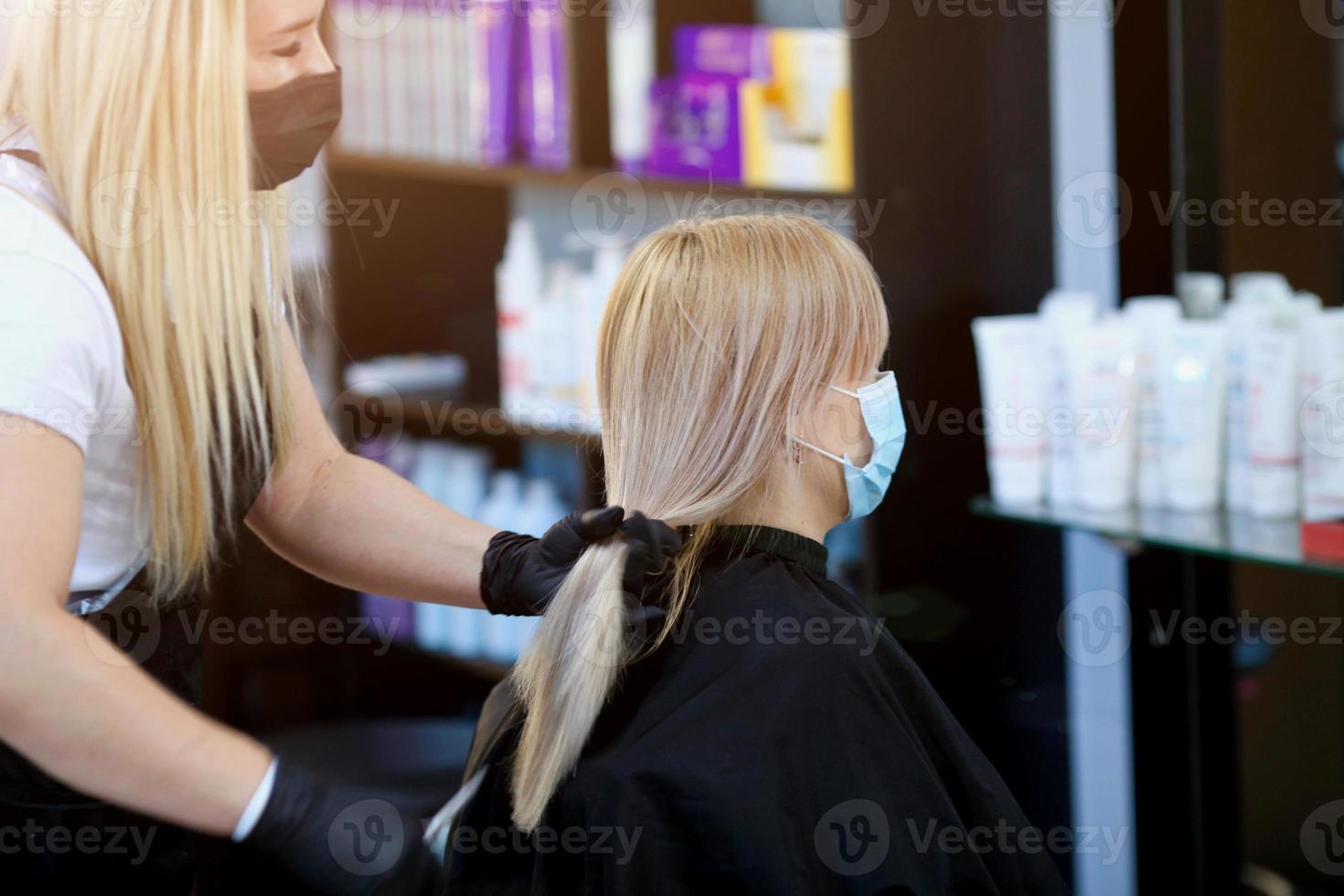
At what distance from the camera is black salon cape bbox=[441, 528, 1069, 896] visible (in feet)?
3.42

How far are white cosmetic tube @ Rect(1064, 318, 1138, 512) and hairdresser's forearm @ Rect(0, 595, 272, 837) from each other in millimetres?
1072

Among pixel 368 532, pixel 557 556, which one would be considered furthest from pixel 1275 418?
pixel 368 532

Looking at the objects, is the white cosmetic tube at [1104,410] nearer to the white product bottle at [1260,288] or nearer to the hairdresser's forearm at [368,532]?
the white product bottle at [1260,288]

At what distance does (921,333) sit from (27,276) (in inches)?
44.5

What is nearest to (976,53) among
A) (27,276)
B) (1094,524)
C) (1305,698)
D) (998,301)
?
(998,301)

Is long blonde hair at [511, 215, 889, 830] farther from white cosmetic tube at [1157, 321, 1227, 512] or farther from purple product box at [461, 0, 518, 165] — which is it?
purple product box at [461, 0, 518, 165]

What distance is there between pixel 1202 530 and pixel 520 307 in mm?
1220

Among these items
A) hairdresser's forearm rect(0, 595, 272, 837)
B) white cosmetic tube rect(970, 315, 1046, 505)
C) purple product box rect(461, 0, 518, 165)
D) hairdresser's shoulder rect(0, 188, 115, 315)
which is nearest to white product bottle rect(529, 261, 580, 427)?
purple product box rect(461, 0, 518, 165)

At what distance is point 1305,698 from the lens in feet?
5.47

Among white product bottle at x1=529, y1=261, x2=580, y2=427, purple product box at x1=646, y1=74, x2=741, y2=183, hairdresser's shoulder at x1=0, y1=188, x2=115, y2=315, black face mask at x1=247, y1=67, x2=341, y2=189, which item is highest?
purple product box at x1=646, y1=74, x2=741, y2=183

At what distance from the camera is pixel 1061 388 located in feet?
5.33

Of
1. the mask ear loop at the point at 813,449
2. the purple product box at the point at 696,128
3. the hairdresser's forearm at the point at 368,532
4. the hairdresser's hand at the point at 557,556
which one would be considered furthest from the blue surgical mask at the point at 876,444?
the purple product box at the point at 696,128

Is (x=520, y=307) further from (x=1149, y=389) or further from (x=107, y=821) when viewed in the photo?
(x=107, y=821)

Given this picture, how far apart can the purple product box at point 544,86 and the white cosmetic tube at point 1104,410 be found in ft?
3.40
